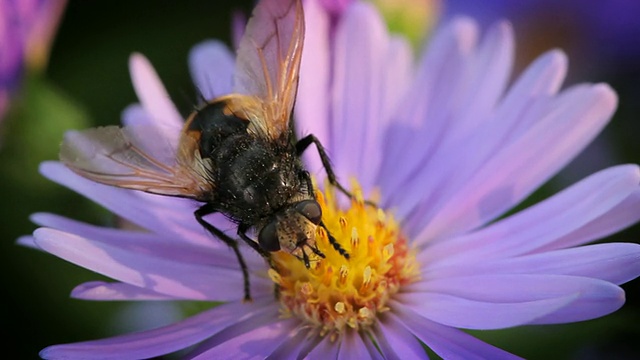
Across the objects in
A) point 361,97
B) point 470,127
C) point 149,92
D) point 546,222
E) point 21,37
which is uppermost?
point 21,37

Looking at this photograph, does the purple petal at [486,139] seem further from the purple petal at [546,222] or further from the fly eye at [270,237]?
the fly eye at [270,237]

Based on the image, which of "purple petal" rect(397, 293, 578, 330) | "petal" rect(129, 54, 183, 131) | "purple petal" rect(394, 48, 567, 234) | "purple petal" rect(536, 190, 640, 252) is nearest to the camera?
"purple petal" rect(397, 293, 578, 330)

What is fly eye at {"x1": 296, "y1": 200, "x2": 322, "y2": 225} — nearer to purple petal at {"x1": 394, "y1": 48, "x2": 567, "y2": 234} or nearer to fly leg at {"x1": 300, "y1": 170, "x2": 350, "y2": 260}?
fly leg at {"x1": 300, "y1": 170, "x2": 350, "y2": 260}

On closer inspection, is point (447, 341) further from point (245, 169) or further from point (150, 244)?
point (150, 244)

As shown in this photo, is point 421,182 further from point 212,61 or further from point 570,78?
point 570,78

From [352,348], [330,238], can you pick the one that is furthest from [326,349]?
[330,238]

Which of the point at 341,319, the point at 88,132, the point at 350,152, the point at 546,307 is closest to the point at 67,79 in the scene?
the point at 350,152

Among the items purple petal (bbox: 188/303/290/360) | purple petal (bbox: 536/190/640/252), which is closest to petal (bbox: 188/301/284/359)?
purple petal (bbox: 188/303/290/360)
